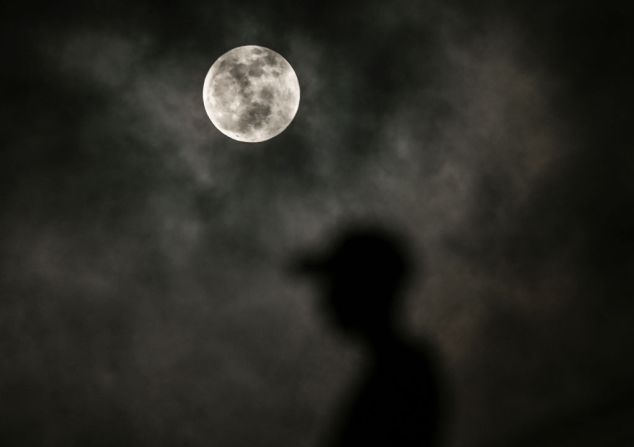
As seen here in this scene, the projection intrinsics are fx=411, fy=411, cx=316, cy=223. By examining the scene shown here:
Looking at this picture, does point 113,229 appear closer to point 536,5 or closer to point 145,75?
point 145,75

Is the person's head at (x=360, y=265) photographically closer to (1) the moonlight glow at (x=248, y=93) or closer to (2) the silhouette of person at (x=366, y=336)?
(2) the silhouette of person at (x=366, y=336)

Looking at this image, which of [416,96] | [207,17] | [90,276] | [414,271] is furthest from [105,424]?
[416,96]

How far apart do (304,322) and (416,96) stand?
294 cm

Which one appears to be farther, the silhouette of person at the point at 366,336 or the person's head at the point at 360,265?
the person's head at the point at 360,265

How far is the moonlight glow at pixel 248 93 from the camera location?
4.27 m

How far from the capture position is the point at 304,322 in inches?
186

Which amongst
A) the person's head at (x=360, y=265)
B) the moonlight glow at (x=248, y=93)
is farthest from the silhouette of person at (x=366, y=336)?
the moonlight glow at (x=248, y=93)

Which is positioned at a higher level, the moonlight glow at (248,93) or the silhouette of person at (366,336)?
the moonlight glow at (248,93)

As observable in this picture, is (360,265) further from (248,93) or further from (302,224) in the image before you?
(248,93)

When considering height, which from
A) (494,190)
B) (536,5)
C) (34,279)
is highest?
(536,5)

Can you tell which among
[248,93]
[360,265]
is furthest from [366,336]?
[248,93]

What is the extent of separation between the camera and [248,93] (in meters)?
4.28

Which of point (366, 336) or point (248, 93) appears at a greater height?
point (248, 93)

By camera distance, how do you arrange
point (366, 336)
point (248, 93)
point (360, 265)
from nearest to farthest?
point (366, 336)
point (248, 93)
point (360, 265)
